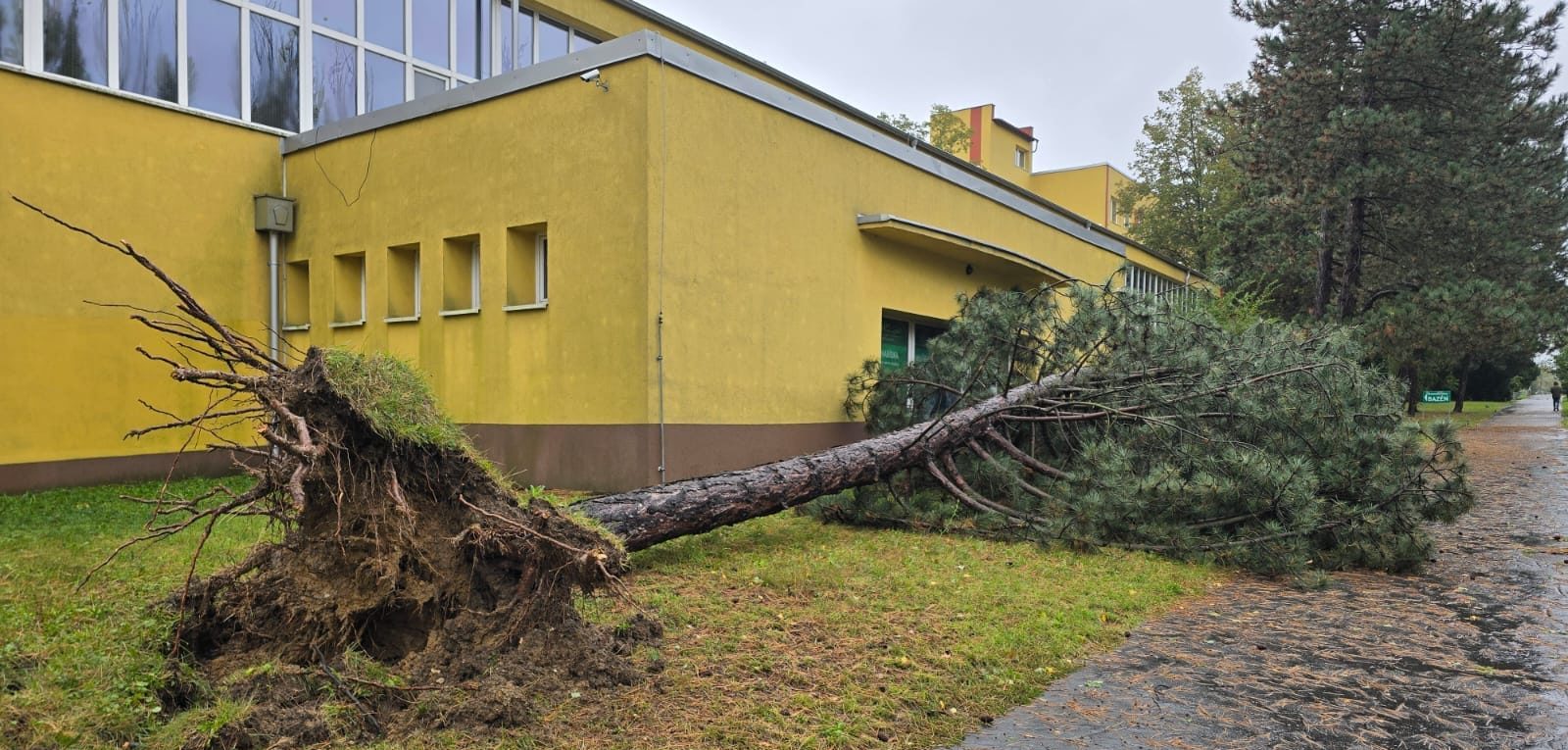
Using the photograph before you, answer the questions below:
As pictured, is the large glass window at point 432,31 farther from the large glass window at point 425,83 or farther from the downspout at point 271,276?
the downspout at point 271,276

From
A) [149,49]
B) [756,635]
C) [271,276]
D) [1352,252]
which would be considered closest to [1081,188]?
[1352,252]

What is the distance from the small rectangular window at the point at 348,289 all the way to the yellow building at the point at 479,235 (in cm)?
3

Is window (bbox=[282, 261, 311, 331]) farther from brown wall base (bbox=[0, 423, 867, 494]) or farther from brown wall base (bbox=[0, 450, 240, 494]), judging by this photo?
brown wall base (bbox=[0, 423, 867, 494])

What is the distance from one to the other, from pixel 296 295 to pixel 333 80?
11.1 feet

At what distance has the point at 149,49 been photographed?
11875 millimetres

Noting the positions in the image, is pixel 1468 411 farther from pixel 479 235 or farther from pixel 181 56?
pixel 181 56

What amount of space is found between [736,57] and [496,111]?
5639mm

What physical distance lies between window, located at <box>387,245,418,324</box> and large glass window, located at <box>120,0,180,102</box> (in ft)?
11.6

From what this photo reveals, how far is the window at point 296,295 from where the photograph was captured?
43.3 ft

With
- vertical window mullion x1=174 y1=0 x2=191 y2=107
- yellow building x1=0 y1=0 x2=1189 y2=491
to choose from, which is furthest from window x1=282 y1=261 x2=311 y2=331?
vertical window mullion x1=174 y1=0 x2=191 y2=107

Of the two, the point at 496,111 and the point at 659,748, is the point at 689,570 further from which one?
the point at 496,111

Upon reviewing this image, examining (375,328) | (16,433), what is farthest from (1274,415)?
(16,433)

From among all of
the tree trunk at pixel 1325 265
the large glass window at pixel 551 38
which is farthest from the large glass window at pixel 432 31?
the tree trunk at pixel 1325 265

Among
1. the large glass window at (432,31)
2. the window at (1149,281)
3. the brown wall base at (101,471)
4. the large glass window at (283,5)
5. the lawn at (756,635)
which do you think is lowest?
the lawn at (756,635)
